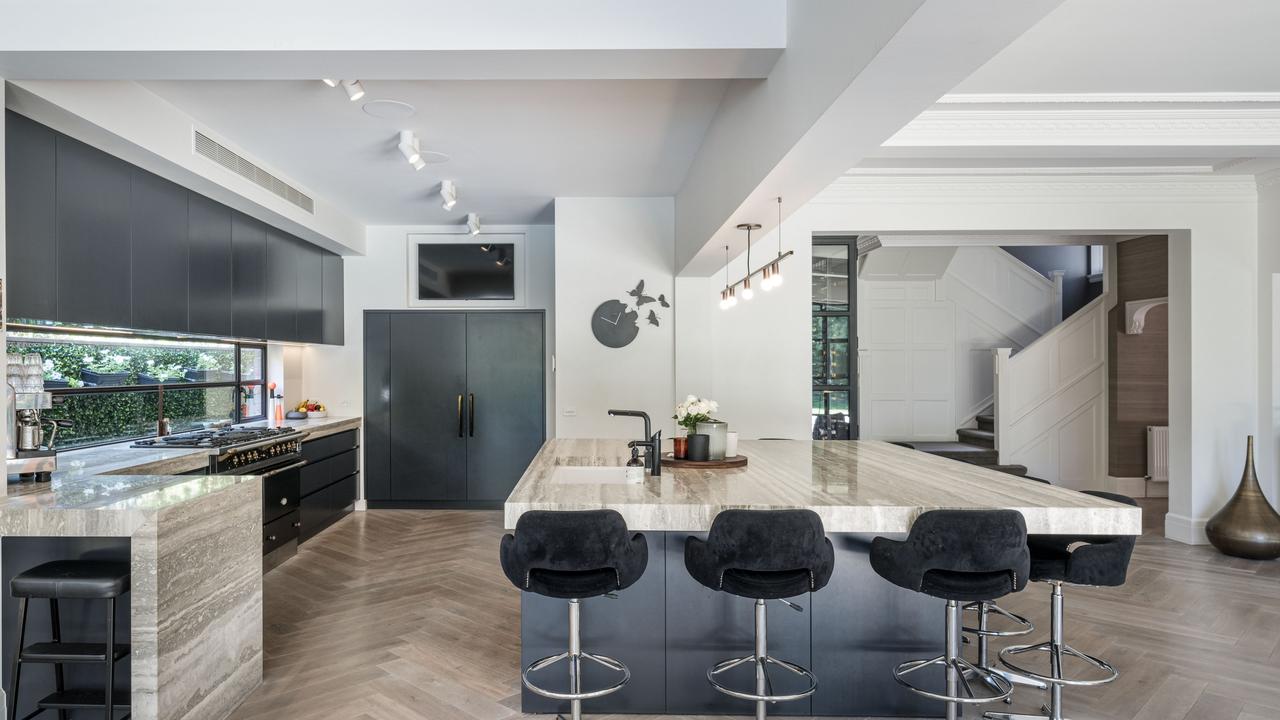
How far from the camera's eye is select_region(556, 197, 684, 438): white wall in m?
5.65

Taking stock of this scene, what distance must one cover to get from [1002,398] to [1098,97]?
13.9 ft

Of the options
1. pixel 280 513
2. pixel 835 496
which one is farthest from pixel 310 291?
pixel 835 496

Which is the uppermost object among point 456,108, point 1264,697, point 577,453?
point 456,108

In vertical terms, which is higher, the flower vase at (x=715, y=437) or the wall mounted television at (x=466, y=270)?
the wall mounted television at (x=466, y=270)

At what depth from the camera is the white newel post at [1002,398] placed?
7.27 meters

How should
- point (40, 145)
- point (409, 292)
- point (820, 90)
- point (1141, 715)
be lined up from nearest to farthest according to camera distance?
point (820, 90), point (1141, 715), point (40, 145), point (409, 292)

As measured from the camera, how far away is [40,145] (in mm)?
2963

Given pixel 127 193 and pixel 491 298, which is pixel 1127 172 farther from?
pixel 127 193

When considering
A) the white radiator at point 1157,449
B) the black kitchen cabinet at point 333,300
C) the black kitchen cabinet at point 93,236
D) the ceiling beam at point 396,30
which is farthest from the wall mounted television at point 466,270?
the white radiator at point 1157,449

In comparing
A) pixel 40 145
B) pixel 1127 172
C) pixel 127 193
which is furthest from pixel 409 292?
pixel 1127 172

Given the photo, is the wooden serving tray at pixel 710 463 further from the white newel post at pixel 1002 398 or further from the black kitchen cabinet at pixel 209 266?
the white newel post at pixel 1002 398

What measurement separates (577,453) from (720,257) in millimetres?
1637

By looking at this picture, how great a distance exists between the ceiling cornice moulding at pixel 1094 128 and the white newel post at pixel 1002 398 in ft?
11.2

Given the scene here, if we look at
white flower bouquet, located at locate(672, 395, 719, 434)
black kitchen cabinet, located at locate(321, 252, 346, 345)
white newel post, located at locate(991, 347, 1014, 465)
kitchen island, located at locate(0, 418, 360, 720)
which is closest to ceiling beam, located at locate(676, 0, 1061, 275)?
white flower bouquet, located at locate(672, 395, 719, 434)
